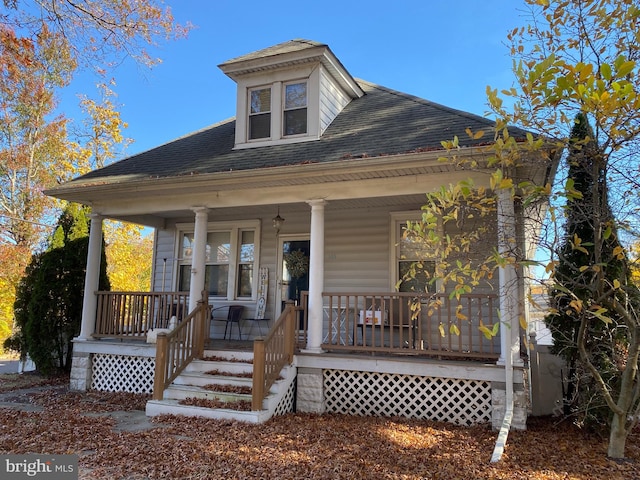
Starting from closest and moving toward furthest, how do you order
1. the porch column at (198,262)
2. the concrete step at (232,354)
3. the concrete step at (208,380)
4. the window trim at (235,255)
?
the concrete step at (208,380), the concrete step at (232,354), the porch column at (198,262), the window trim at (235,255)

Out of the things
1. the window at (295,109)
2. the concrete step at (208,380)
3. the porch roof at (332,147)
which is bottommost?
the concrete step at (208,380)

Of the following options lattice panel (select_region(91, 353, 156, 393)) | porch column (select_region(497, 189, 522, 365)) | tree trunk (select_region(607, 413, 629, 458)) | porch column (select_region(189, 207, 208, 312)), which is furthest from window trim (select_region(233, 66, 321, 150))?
tree trunk (select_region(607, 413, 629, 458))

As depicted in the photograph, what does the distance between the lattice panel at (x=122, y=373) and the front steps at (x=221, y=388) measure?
1.34m

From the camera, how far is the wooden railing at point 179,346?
20.7 feet

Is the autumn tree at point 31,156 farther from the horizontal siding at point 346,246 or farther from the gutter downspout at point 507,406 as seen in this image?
the gutter downspout at point 507,406

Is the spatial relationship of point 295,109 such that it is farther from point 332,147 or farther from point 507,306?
point 507,306

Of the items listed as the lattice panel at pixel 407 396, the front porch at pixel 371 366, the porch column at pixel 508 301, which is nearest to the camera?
the porch column at pixel 508 301

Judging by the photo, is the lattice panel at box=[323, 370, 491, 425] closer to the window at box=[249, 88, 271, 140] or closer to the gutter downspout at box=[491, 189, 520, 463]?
the gutter downspout at box=[491, 189, 520, 463]

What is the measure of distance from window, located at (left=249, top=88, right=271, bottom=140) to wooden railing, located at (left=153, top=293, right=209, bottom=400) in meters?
3.36

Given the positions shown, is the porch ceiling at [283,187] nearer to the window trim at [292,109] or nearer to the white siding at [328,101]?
the window trim at [292,109]

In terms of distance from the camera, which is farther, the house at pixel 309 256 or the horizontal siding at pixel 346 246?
the horizontal siding at pixel 346 246

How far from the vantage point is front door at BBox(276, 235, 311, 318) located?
8992 millimetres

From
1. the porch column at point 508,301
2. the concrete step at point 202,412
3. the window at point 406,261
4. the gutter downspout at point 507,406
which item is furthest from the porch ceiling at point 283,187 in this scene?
the concrete step at point 202,412

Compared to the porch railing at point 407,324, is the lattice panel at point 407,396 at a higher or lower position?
lower
